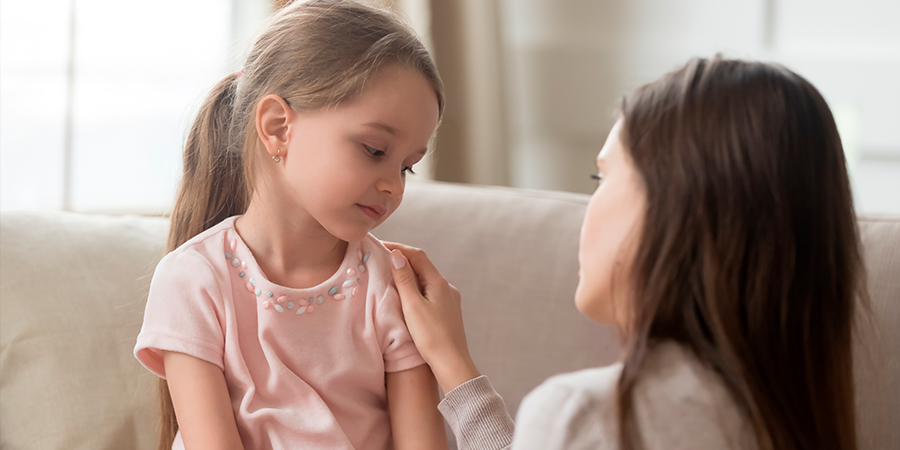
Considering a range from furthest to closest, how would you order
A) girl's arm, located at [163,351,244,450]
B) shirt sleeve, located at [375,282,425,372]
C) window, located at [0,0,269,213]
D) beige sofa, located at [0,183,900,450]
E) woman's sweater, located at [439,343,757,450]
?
1. window, located at [0,0,269,213]
2. beige sofa, located at [0,183,900,450]
3. shirt sleeve, located at [375,282,425,372]
4. girl's arm, located at [163,351,244,450]
5. woman's sweater, located at [439,343,757,450]

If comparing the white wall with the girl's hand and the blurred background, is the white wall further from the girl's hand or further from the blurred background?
the girl's hand

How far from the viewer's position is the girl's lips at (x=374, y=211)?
A: 943 millimetres

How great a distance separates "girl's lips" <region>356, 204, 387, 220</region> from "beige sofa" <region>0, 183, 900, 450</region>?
0.46 m

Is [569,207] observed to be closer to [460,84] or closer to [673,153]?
[673,153]

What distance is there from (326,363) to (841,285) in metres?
0.62

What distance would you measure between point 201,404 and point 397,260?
12.7 inches

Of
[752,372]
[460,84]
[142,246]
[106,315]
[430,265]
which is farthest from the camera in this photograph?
[460,84]

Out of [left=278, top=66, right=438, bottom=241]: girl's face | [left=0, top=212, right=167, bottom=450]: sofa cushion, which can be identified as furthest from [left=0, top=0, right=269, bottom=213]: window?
[left=278, top=66, right=438, bottom=241]: girl's face

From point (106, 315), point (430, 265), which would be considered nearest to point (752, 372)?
point (430, 265)

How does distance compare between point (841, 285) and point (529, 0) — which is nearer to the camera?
point (841, 285)

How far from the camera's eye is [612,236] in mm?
687

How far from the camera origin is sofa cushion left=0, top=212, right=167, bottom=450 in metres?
1.20

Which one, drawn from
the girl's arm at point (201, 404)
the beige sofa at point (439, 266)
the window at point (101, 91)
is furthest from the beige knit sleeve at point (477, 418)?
the window at point (101, 91)

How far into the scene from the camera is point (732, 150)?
62cm
